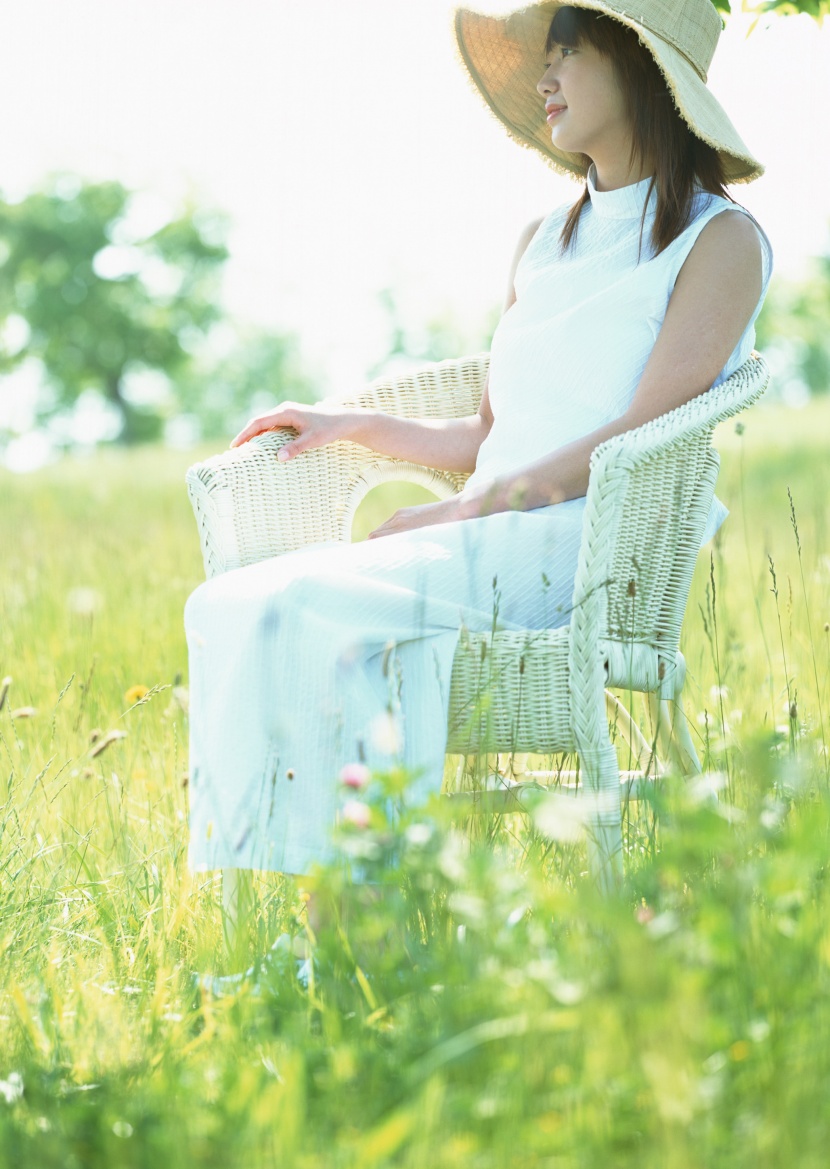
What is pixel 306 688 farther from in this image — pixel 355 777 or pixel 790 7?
pixel 790 7

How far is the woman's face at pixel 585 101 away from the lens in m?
2.55

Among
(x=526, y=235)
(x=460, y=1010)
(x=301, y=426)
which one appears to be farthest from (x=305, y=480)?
(x=460, y=1010)

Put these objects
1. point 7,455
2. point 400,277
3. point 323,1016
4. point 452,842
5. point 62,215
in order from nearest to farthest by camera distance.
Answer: point 452,842 < point 323,1016 < point 7,455 < point 62,215 < point 400,277

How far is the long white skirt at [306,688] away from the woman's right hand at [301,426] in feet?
1.91

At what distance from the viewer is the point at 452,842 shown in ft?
4.15

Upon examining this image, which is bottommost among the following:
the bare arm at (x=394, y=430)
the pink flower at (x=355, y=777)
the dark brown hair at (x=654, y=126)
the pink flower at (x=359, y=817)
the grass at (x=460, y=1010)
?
the grass at (x=460, y=1010)

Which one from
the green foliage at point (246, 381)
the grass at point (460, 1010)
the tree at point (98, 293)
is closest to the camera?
the grass at point (460, 1010)

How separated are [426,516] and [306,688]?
1.94 ft

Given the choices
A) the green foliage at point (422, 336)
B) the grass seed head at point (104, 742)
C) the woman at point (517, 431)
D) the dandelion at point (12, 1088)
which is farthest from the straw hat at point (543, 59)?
the green foliage at point (422, 336)

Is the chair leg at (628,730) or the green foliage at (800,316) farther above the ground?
A: the green foliage at (800,316)

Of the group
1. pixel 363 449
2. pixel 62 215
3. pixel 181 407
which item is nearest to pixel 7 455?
pixel 363 449

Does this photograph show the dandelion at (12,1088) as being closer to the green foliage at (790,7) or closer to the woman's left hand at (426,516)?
the woman's left hand at (426,516)

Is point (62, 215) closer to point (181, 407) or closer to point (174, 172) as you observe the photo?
point (174, 172)

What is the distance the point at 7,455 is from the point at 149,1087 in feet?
34.9
